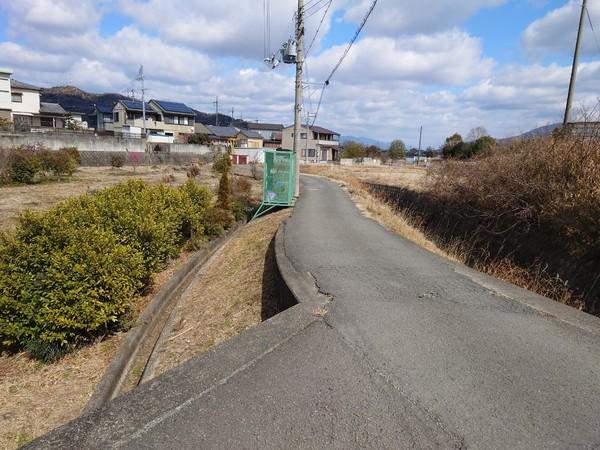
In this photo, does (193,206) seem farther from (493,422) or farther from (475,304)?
(493,422)

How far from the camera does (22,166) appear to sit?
19281 mm

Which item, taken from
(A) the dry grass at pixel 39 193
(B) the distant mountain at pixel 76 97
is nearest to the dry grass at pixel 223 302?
(A) the dry grass at pixel 39 193

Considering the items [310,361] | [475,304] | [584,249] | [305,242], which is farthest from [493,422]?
Result: [584,249]

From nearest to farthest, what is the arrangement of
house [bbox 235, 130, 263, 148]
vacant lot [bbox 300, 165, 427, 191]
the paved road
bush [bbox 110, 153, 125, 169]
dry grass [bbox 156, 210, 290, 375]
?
the paved road < dry grass [bbox 156, 210, 290, 375] < vacant lot [bbox 300, 165, 427, 191] < bush [bbox 110, 153, 125, 169] < house [bbox 235, 130, 263, 148]

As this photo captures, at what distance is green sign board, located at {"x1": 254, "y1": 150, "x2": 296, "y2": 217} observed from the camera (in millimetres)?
14352

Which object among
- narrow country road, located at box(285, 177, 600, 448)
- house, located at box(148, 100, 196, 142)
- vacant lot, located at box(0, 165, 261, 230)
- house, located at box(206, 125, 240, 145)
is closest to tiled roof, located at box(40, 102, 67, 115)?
house, located at box(148, 100, 196, 142)

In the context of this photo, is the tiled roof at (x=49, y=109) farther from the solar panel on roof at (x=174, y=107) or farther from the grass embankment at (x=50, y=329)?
the grass embankment at (x=50, y=329)

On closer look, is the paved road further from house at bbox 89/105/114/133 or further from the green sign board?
house at bbox 89/105/114/133

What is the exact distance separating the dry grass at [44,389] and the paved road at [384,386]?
163cm

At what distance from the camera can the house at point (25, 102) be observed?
138 feet

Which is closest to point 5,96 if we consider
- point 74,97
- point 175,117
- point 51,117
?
point 51,117

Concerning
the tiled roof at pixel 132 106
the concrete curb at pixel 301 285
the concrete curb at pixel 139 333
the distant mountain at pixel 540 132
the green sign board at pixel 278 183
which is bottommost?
the concrete curb at pixel 139 333

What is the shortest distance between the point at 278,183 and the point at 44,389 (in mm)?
11221

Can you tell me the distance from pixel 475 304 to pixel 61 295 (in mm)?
4700
